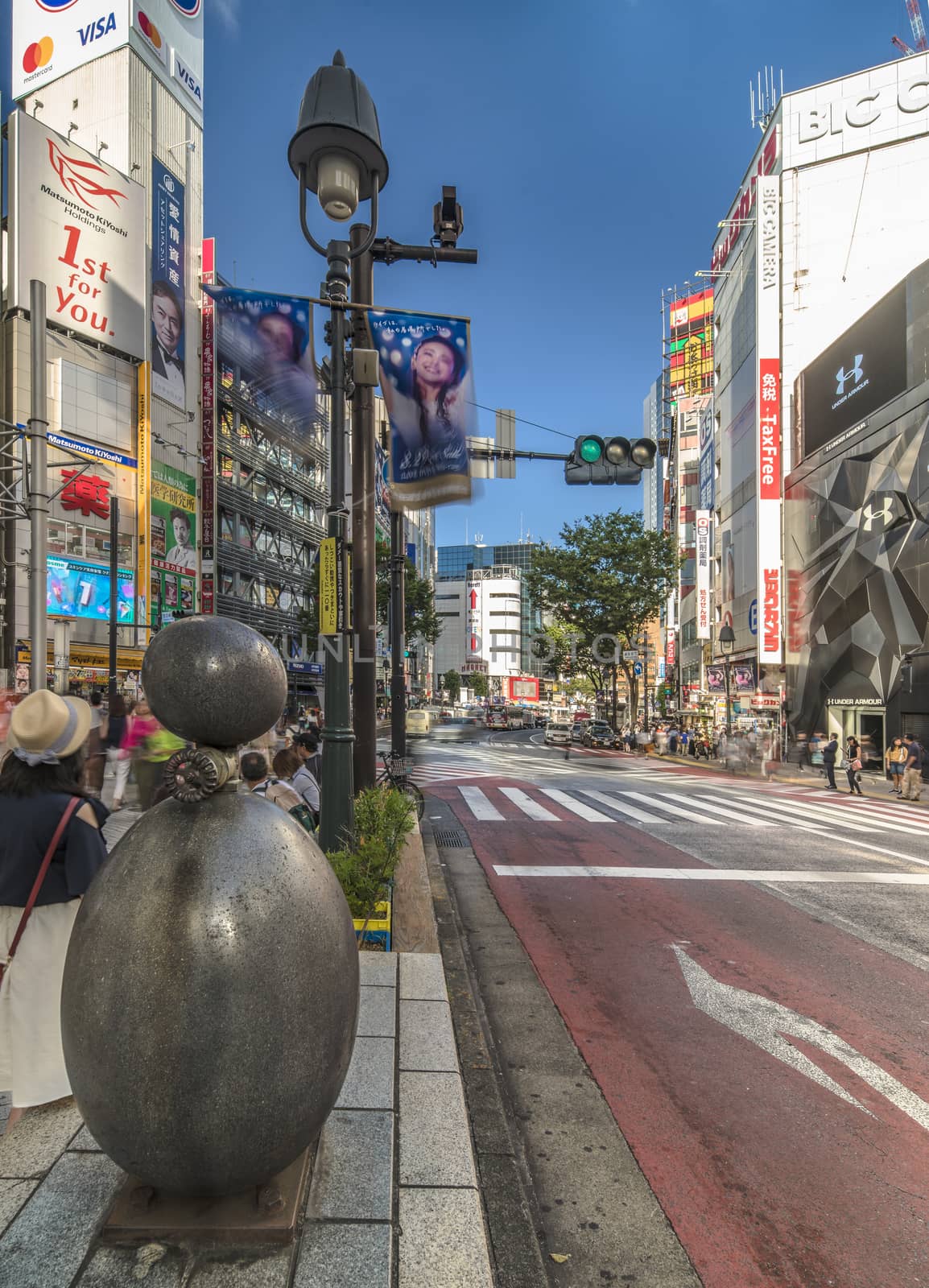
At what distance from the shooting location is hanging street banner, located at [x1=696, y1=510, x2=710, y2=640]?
4919 centimetres

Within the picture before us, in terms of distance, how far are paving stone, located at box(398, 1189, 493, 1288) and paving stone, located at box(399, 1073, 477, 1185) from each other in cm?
11

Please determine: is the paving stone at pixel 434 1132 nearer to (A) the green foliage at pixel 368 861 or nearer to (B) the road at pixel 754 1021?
(B) the road at pixel 754 1021

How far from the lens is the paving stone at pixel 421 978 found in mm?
5156

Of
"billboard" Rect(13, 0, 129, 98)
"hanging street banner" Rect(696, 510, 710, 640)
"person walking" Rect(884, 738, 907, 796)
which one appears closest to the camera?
"person walking" Rect(884, 738, 907, 796)

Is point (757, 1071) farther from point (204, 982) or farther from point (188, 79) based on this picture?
point (188, 79)

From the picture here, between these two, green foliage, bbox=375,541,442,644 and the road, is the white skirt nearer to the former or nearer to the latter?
the road

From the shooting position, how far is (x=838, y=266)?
37000 millimetres

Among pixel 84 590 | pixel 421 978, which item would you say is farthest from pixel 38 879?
pixel 84 590

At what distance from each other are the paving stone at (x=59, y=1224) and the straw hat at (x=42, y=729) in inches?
65.7

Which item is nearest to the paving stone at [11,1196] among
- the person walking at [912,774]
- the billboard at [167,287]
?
the person walking at [912,774]

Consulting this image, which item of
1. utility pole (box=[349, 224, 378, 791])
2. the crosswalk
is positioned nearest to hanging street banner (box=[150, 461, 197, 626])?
the crosswalk

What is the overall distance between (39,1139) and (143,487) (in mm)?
38022

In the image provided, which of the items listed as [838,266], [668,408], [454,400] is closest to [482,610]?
[668,408]

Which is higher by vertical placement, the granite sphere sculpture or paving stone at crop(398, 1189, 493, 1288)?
the granite sphere sculpture
